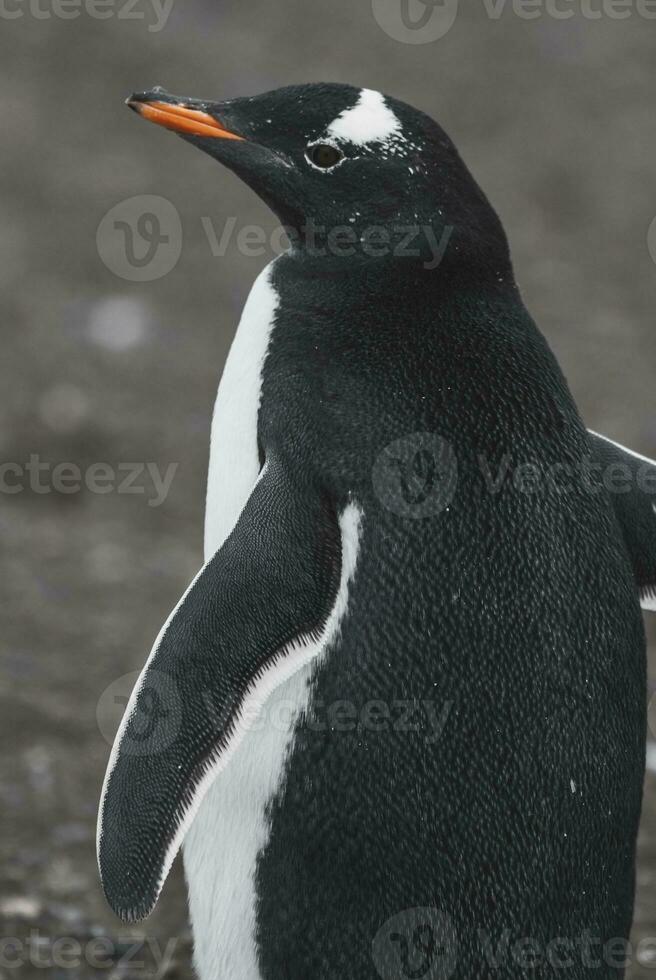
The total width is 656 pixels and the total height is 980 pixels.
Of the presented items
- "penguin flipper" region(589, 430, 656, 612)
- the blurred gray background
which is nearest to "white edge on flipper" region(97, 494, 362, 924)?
"penguin flipper" region(589, 430, 656, 612)

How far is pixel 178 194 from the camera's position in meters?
6.47

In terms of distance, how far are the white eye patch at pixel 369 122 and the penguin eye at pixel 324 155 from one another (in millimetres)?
28

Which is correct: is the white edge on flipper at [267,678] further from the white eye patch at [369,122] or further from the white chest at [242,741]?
the white eye patch at [369,122]

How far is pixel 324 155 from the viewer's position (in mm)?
2301

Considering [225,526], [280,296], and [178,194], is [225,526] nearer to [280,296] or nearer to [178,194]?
[280,296]

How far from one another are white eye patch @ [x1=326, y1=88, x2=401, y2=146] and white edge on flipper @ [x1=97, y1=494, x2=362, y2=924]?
56 centimetres

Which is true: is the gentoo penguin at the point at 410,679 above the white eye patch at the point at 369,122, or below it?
below

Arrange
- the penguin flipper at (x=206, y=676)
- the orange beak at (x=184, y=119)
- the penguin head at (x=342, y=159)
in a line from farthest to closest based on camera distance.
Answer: the orange beak at (x=184, y=119) → the penguin head at (x=342, y=159) → the penguin flipper at (x=206, y=676)

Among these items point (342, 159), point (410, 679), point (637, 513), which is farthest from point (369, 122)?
point (410, 679)

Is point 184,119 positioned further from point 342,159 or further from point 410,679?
point 410,679

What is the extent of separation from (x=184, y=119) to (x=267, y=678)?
92 centimetres

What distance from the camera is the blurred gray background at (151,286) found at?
356 cm

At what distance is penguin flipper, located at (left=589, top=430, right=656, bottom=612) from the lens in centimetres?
233

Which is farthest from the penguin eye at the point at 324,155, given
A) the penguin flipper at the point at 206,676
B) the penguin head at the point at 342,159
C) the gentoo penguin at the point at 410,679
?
the penguin flipper at the point at 206,676
